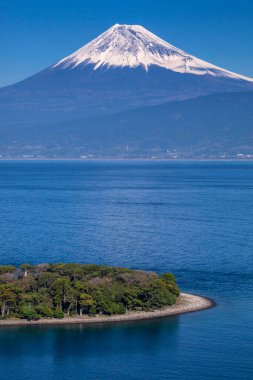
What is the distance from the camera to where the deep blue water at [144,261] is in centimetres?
2679

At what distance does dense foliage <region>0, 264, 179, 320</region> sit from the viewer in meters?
31.2

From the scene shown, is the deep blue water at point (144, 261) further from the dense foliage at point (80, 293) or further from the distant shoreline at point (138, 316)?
the dense foliage at point (80, 293)

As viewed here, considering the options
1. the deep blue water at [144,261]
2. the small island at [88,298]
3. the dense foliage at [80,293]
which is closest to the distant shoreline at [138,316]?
the small island at [88,298]

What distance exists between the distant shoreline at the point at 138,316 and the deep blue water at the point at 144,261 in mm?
472

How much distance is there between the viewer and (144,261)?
137ft

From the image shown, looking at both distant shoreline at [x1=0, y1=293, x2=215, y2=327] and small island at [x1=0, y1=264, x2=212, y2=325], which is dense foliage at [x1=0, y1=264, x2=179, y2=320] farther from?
distant shoreline at [x1=0, y1=293, x2=215, y2=327]

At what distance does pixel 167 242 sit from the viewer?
1886 inches

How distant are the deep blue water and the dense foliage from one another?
3.91 ft

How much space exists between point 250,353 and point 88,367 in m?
5.10

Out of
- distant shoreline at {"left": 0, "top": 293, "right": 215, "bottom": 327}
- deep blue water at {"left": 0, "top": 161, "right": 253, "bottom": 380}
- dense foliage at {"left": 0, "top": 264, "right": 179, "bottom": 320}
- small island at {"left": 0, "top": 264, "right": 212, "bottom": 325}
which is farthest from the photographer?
dense foliage at {"left": 0, "top": 264, "right": 179, "bottom": 320}

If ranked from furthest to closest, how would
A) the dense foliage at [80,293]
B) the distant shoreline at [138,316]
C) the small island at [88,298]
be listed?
the dense foliage at [80,293] → the small island at [88,298] → the distant shoreline at [138,316]

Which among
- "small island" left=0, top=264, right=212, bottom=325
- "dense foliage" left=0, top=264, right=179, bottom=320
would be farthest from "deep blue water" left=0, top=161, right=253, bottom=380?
"dense foliage" left=0, top=264, right=179, bottom=320

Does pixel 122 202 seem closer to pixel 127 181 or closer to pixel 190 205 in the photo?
pixel 190 205

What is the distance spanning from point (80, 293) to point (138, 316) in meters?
2.25
